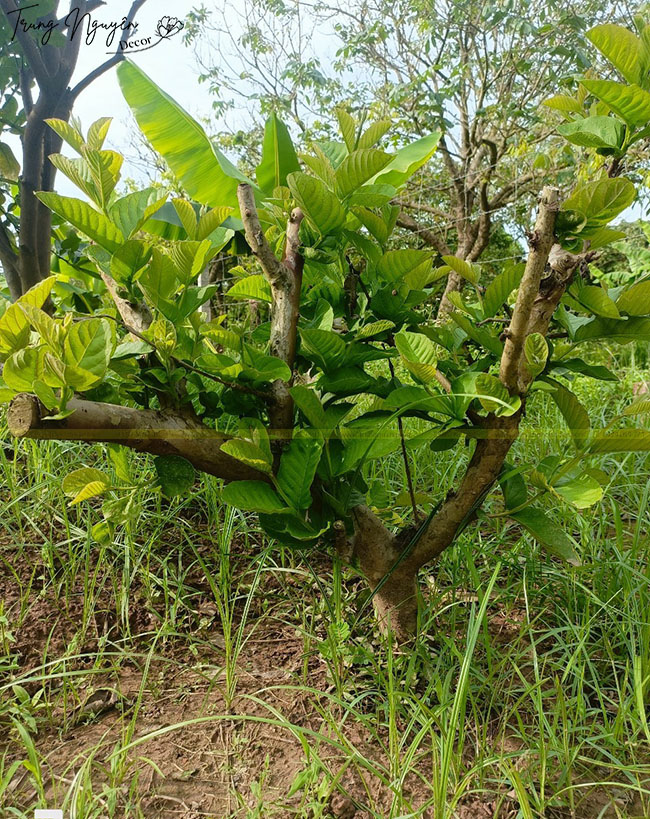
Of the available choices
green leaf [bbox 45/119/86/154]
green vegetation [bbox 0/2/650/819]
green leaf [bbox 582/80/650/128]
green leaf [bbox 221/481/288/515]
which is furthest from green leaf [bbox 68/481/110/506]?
green leaf [bbox 582/80/650/128]

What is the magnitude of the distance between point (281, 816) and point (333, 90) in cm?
551

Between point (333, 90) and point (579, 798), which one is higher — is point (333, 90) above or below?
above

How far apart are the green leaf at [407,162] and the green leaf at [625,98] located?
0.26 m

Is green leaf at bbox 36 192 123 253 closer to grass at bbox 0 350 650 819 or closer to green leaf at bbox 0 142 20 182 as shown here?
grass at bbox 0 350 650 819

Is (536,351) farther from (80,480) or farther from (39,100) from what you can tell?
(39,100)

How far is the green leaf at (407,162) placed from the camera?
0.82 meters

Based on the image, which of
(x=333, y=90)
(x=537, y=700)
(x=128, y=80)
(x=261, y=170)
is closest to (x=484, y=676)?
(x=537, y=700)

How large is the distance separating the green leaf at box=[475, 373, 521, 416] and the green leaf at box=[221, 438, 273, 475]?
0.84 feet

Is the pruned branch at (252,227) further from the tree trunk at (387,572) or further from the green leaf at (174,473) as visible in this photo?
the tree trunk at (387,572)

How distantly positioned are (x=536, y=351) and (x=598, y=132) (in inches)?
10.4

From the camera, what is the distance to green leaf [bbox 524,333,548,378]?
0.60 meters

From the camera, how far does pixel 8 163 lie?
4.84 feet

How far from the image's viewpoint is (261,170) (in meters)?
0.89

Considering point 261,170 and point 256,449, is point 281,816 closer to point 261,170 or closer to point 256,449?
point 256,449
